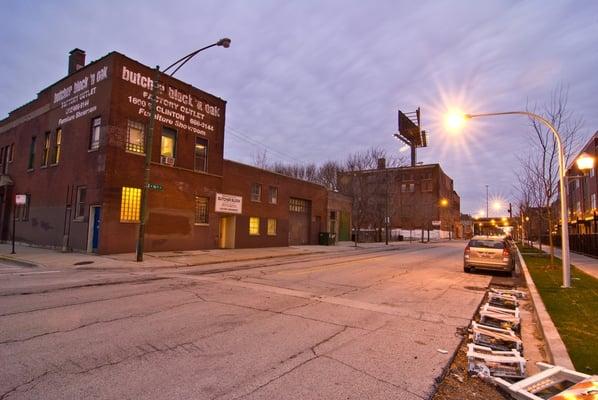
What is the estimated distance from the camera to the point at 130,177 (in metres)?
19.5

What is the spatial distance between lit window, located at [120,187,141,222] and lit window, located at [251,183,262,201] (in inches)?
369

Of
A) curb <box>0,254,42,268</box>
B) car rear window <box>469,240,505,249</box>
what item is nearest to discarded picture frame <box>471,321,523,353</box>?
car rear window <box>469,240,505,249</box>

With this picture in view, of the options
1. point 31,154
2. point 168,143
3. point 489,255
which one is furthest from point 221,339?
point 31,154

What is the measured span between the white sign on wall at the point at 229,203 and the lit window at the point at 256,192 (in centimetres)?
171

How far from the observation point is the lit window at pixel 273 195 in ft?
97.9

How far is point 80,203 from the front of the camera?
20.0 metres

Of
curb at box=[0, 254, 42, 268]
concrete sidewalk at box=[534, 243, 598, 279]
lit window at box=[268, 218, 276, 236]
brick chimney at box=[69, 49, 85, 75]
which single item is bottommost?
curb at box=[0, 254, 42, 268]

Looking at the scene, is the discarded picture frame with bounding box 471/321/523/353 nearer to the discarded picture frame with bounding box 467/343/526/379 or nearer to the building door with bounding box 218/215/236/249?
the discarded picture frame with bounding box 467/343/526/379

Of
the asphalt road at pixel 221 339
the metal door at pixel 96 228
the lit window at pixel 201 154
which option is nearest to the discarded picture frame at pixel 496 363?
the asphalt road at pixel 221 339

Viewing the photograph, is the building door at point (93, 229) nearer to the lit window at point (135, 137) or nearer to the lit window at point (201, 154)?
the lit window at point (135, 137)

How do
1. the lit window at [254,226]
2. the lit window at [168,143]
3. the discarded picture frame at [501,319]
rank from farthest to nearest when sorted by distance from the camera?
1. the lit window at [254,226]
2. the lit window at [168,143]
3. the discarded picture frame at [501,319]

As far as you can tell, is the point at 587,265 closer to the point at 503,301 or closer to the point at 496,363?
the point at 503,301

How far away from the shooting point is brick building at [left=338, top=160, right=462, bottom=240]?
48031 mm

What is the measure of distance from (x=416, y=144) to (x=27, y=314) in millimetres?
81257
